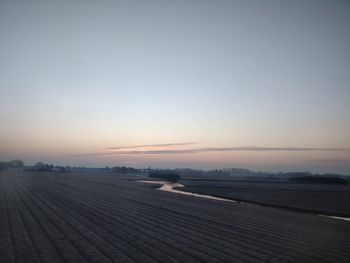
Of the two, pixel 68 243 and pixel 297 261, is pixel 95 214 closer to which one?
pixel 68 243

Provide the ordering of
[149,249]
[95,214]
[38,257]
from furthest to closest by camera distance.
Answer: [95,214] → [149,249] → [38,257]

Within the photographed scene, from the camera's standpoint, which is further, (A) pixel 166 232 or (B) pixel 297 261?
(A) pixel 166 232

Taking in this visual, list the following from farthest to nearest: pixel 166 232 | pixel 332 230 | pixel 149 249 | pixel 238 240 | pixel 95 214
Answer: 1. pixel 95 214
2. pixel 332 230
3. pixel 166 232
4. pixel 238 240
5. pixel 149 249

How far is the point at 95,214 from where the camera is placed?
21.4m

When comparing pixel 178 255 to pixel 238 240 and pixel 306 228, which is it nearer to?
pixel 238 240

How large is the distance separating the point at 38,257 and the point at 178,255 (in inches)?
158

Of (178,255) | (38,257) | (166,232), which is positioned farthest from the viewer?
(166,232)

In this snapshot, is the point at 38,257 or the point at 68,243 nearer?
the point at 38,257

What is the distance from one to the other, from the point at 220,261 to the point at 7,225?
10.1m

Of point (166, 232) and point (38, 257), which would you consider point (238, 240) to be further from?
point (38, 257)

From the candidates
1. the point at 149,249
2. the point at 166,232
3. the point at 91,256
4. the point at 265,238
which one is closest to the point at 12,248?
the point at 91,256

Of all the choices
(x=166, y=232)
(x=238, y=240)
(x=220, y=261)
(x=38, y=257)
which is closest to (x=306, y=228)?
(x=238, y=240)

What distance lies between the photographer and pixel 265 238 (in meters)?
15.4

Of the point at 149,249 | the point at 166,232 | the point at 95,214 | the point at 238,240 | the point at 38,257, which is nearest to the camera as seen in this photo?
the point at 38,257
